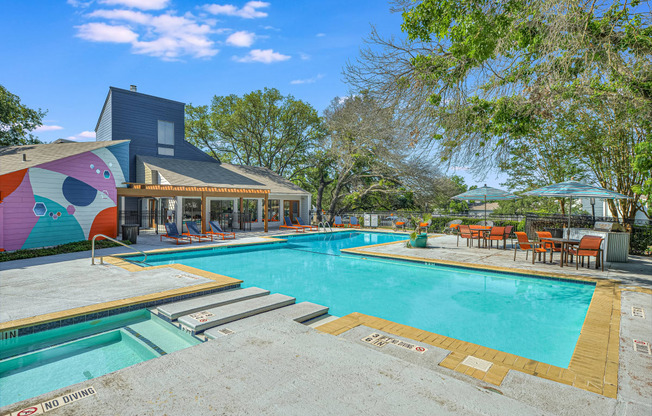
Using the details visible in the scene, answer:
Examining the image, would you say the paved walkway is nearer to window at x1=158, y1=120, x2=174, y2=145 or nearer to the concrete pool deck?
the concrete pool deck

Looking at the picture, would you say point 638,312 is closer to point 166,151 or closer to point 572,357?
point 572,357

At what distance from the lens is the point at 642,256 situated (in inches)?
404

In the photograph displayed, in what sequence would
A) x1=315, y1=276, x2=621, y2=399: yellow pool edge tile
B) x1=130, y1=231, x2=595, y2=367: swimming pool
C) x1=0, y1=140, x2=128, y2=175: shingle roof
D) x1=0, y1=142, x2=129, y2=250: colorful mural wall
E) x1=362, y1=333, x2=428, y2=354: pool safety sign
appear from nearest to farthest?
x1=315, y1=276, x2=621, y2=399: yellow pool edge tile < x1=362, y1=333, x2=428, y2=354: pool safety sign < x1=130, y1=231, x2=595, y2=367: swimming pool < x1=0, y1=142, x2=129, y2=250: colorful mural wall < x1=0, y1=140, x2=128, y2=175: shingle roof

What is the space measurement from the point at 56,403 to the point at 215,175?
17764 millimetres

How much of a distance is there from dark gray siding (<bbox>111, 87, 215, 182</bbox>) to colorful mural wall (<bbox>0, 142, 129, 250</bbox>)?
5542 millimetres

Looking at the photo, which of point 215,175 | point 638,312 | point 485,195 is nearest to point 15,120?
point 215,175

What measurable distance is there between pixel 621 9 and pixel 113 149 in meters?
15.4

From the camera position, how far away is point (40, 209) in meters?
10.4

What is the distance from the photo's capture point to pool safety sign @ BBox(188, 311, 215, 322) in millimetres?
4223

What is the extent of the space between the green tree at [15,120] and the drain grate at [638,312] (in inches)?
1091

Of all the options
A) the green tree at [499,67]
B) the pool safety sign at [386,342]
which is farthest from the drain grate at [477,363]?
the green tree at [499,67]

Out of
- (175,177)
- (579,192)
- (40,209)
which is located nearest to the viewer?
(579,192)

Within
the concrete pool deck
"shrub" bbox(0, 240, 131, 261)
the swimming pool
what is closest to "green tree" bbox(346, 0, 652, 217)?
the swimming pool

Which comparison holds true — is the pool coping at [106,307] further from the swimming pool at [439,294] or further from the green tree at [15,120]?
the green tree at [15,120]
